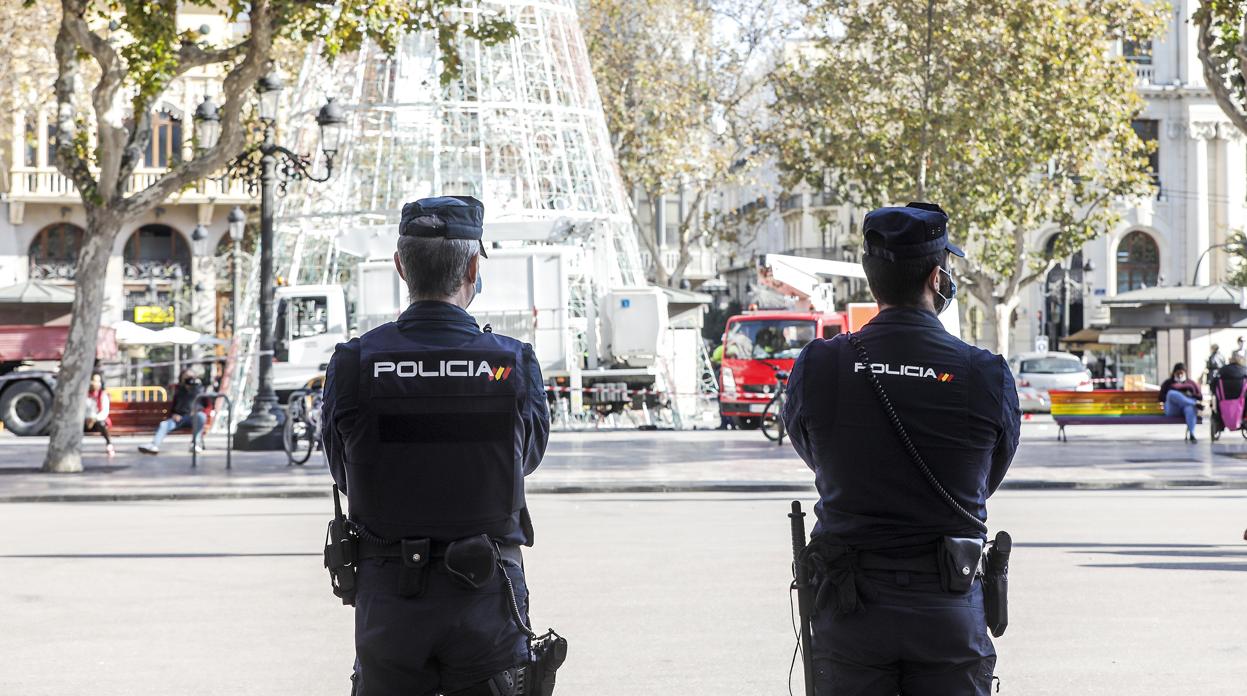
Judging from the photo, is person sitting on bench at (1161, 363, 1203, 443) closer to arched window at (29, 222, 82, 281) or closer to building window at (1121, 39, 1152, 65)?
building window at (1121, 39, 1152, 65)

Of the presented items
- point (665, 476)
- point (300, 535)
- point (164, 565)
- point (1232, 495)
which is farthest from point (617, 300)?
point (164, 565)

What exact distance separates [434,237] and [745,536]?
8696mm

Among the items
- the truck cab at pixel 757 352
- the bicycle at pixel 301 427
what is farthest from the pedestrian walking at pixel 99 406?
the truck cab at pixel 757 352

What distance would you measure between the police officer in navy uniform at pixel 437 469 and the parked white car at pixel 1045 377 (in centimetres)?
3461

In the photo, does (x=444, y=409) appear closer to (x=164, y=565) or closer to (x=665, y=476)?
(x=164, y=565)

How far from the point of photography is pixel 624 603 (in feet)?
30.5

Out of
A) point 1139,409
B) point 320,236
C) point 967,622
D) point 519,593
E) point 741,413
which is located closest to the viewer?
point 967,622

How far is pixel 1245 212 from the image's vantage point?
189 feet

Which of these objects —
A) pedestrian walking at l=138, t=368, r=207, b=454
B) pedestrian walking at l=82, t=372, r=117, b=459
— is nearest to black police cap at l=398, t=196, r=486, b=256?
pedestrian walking at l=138, t=368, r=207, b=454

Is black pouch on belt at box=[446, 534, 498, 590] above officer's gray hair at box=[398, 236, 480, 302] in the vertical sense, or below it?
below

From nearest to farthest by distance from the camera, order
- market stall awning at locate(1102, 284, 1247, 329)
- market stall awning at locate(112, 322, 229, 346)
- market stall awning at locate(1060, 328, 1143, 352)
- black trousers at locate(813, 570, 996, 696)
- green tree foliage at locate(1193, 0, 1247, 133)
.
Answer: black trousers at locate(813, 570, 996, 696)
green tree foliage at locate(1193, 0, 1247, 133)
market stall awning at locate(1102, 284, 1247, 329)
market stall awning at locate(112, 322, 229, 346)
market stall awning at locate(1060, 328, 1143, 352)

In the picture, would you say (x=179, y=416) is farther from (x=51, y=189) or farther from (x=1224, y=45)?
(x=51, y=189)

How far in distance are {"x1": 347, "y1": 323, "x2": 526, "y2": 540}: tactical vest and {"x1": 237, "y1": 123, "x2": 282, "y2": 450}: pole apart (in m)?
19.4

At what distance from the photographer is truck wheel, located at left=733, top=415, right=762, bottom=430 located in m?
30.4
